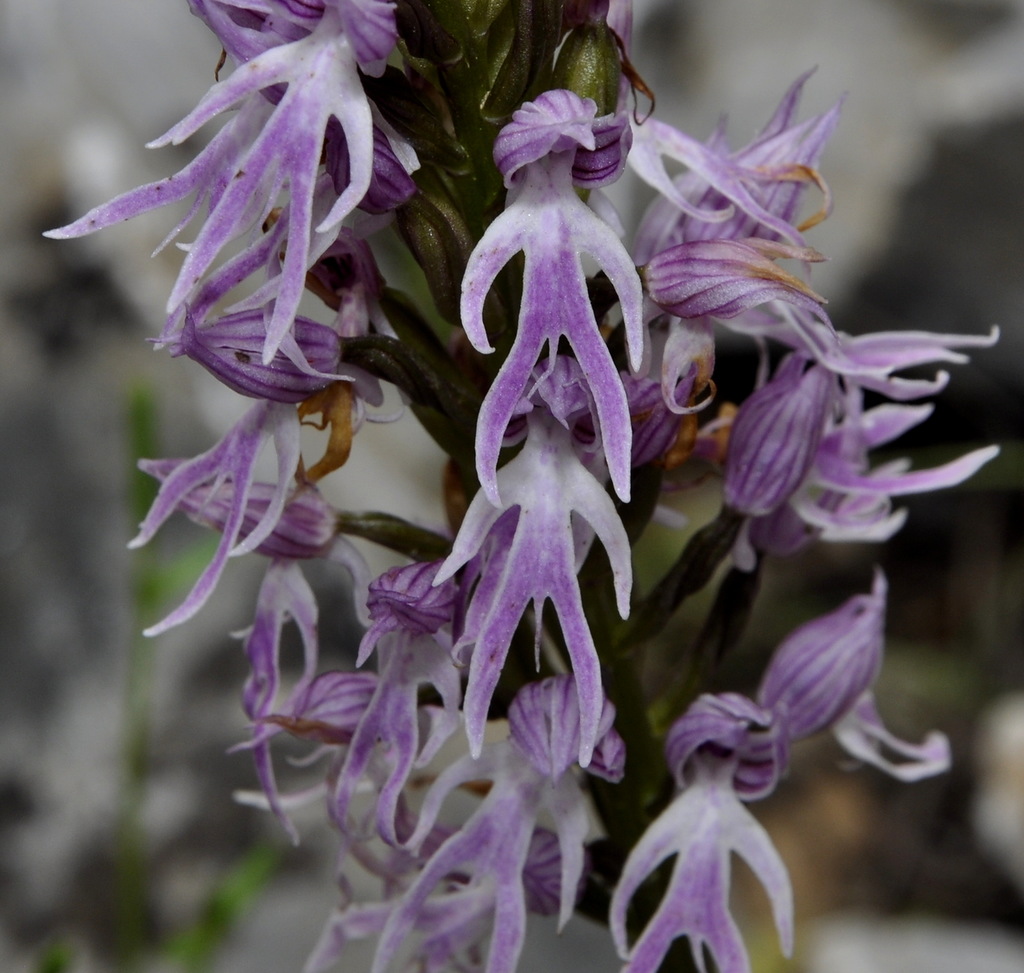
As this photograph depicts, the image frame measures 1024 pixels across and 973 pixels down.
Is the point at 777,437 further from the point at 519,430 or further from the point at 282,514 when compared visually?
the point at 282,514

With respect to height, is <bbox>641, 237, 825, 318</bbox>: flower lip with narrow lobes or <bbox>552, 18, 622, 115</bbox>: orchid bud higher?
<bbox>552, 18, 622, 115</bbox>: orchid bud

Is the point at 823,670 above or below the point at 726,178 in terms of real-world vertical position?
below

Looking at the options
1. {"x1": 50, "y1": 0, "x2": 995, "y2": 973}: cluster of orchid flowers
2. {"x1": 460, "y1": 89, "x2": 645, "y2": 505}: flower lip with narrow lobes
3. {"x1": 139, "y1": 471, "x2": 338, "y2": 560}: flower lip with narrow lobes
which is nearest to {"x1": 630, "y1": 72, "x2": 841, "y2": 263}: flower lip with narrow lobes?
{"x1": 50, "y1": 0, "x2": 995, "y2": 973}: cluster of orchid flowers

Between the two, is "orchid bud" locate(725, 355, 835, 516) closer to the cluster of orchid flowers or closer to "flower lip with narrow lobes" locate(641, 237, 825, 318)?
the cluster of orchid flowers

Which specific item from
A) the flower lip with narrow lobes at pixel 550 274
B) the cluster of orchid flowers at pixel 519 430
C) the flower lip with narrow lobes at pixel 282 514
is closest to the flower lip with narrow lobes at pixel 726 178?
the cluster of orchid flowers at pixel 519 430

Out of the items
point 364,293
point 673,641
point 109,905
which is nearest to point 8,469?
point 109,905

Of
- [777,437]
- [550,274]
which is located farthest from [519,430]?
[777,437]

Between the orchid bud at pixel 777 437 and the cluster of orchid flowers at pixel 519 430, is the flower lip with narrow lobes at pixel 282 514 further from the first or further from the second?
the orchid bud at pixel 777 437
